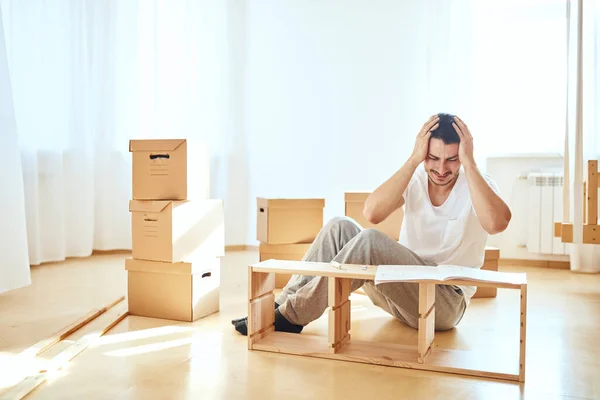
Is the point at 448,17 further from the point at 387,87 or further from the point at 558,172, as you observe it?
the point at 558,172

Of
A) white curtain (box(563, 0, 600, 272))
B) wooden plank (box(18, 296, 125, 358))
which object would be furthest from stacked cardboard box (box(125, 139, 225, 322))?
white curtain (box(563, 0, 600, 272))

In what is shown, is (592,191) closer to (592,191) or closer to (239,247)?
(592,191)

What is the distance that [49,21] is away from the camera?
157 inches

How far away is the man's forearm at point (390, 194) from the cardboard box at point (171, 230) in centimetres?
80

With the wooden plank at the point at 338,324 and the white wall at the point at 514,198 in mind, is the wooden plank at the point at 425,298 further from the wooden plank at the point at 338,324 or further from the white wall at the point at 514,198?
the white wall at the point at 514,198

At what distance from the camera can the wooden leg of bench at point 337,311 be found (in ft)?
6.34

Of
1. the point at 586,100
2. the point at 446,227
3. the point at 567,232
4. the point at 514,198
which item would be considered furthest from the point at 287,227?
the point at 586,100

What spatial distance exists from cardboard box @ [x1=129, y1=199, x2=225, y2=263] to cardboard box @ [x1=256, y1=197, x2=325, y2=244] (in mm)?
571

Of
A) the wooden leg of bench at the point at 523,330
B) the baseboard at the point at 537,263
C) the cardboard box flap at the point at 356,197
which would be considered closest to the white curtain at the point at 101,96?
the cardboard box flap at the point at 356,197

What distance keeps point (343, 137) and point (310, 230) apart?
1.20 meters

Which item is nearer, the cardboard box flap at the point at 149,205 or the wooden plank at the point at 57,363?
the wooden plank at the point at 57,363


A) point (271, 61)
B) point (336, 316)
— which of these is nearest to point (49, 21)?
point (271, 61)

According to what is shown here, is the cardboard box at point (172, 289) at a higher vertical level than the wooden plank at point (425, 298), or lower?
lower

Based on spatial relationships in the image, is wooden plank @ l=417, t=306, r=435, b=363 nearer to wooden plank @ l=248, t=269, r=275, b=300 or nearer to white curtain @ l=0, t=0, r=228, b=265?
wooden plank @ l=248, t=269, r=275, b=300
